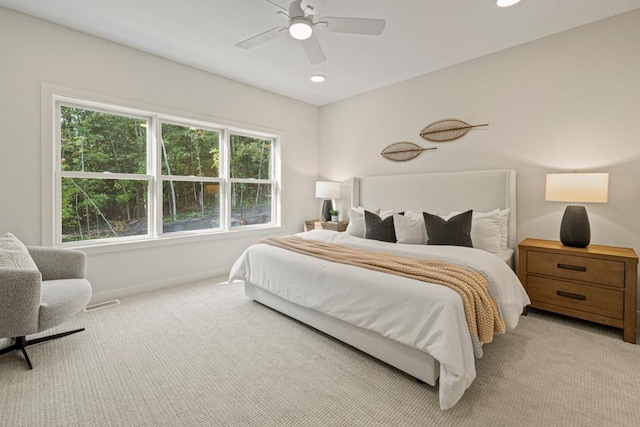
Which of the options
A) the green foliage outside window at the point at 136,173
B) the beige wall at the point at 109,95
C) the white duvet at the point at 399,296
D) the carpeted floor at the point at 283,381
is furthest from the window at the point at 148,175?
the white duvet at the point at 399,296

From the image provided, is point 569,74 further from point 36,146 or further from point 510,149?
point 36,146

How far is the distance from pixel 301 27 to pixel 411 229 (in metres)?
2.23

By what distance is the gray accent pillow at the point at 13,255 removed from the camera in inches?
82.7

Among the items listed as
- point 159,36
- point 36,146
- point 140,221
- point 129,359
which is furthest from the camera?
point 140,221

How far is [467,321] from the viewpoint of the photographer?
1758 mm

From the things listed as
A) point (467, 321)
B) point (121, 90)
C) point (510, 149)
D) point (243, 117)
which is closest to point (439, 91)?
point (510, 149)

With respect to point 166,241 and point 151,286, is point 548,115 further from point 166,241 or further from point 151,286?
point 151,286

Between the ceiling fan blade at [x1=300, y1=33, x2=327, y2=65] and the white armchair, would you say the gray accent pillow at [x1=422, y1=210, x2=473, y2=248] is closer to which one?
the ceiling fan blade at [x1=300, y1=33, x2=327, y2=65]

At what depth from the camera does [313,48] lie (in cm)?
268

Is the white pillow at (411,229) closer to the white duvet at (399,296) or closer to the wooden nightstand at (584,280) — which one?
the white duvet at (399,296)

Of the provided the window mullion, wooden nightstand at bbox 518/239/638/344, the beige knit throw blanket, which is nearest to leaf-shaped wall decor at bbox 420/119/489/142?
wooden nightstand at bbox 518/239/638/344

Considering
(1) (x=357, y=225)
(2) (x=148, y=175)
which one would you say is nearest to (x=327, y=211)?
(1) (x=357, y=225)

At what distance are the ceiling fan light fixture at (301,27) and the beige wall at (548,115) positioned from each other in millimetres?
2329

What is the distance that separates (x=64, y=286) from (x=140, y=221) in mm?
1454
